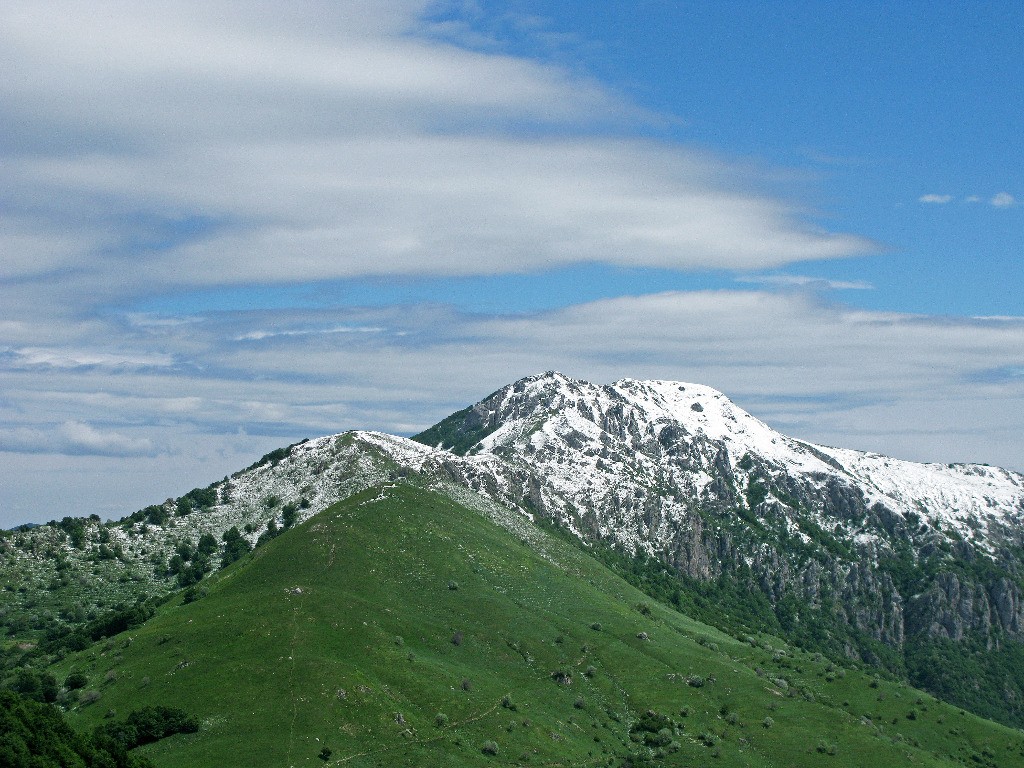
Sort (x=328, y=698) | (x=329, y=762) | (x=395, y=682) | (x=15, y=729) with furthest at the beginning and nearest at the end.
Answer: (x=395, y=682), (x=328, y=698), (x=329, y=762), (x=15, y=729)

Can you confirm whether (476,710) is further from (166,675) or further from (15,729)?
(15,729)

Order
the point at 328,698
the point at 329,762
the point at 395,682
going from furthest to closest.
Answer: the point at 395,682 < the point at 328,698 < the point at 329,762

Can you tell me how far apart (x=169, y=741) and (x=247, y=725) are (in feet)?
38.8

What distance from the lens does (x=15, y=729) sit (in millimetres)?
132125

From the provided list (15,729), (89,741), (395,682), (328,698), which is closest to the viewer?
(15,729)

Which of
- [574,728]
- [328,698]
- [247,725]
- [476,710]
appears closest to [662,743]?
[574,728]

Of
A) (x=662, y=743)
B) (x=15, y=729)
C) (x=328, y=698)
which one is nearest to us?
(x=15, y=729)

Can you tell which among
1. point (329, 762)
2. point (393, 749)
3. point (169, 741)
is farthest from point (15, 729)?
point (393, 749)

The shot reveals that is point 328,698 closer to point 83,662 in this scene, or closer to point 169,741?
point 169,741

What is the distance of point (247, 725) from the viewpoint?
6388 inches

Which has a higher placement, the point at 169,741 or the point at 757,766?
the point at 169,741

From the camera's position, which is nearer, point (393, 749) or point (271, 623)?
point (393, 749)

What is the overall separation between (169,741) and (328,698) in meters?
26.4

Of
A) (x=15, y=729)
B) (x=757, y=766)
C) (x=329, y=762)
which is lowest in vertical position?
(x=757, y=766)
